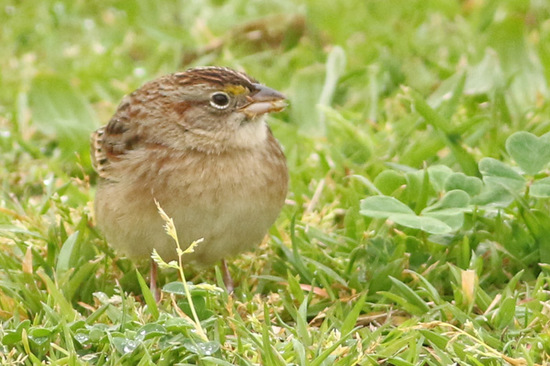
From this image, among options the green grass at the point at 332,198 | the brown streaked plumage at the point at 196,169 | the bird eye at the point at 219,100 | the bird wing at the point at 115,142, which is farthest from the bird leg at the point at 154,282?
the bird eye at the point at 219,100

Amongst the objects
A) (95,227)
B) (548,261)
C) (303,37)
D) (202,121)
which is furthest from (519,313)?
(303,37)

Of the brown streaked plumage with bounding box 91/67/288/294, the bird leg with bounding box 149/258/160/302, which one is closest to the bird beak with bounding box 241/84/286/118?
the brown streaked plumage with bounding box 91/67/288/294

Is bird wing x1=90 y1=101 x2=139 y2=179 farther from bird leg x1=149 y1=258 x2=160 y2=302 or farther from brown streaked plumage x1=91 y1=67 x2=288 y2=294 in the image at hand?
bird leg x1=149 y1=258 x2=160 y2=302

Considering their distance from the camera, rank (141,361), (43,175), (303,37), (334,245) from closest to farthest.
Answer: (141,361) < (334,245) < (43,175) < (303,37)

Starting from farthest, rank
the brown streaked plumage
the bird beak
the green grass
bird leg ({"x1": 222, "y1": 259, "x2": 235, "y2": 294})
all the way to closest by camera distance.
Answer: bird leg ({"x1": 222, "y1": 259, "x2": 235, "y2": 294}) → the bird beak → the brown streaked plumage → the green grass

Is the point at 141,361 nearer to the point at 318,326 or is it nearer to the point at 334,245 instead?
the point at 318,326

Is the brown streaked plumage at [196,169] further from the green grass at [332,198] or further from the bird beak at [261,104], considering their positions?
the green grass at [332,198]

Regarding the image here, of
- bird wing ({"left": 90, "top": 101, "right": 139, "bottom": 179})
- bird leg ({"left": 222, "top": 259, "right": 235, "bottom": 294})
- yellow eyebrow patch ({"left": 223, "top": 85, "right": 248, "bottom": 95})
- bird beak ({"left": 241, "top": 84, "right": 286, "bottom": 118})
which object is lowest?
bird leg ({"left": 222, "top": 259, "right": 235, "bottom": 294})

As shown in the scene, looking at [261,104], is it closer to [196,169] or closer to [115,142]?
[196,169]
